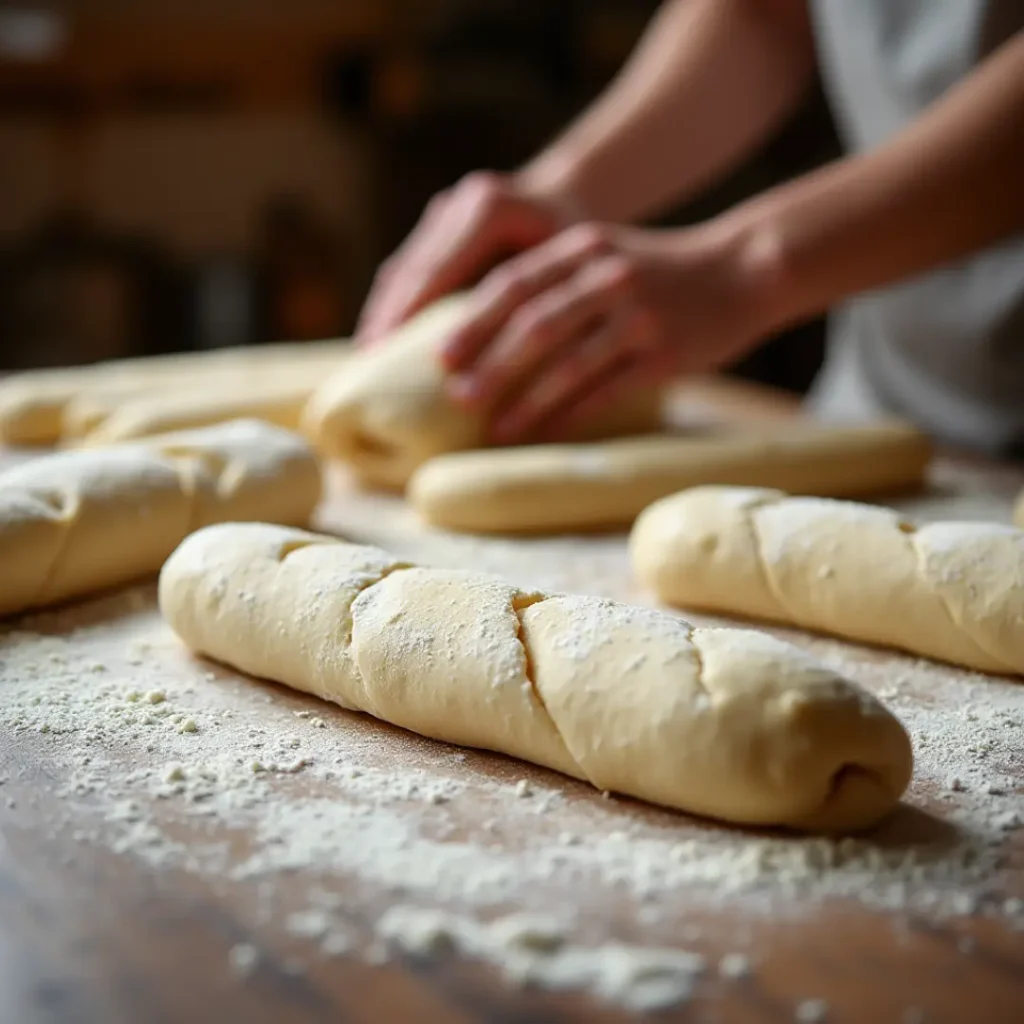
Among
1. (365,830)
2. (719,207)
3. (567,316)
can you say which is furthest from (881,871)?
(719,207)

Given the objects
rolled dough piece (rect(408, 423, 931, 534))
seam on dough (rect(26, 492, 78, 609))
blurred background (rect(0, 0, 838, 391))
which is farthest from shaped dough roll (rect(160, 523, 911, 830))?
blurred background (rect(0, 0, 838, 391))

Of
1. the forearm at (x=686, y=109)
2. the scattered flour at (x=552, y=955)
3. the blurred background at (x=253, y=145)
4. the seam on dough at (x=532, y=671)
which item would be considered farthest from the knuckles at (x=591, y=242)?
the blurred background at (x=253, y=145)

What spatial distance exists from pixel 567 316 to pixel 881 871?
4.00 feet

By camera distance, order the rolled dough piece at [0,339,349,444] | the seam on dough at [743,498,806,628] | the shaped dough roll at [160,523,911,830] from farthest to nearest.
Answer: the rolled dough piece at [0,339,349,444] → the seam on dough at [743,498,806,628] → the shaped dough roll at [160,523,911,830]

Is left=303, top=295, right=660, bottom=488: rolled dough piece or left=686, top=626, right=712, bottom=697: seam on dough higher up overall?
left=303, top=295, right=660, bottom=488: rolled dough piece

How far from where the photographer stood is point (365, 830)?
39.1 inches

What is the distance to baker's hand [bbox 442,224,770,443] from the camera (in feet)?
6.43

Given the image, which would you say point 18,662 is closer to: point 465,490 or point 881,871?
point 465,490

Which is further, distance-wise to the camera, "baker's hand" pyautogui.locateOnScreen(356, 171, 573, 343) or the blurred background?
the blurred background

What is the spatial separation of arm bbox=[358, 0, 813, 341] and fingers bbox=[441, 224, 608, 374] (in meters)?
0.37

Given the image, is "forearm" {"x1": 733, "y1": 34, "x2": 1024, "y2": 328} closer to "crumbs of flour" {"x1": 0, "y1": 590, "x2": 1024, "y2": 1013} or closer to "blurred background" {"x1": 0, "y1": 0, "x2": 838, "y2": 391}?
"crumbs of flour" {"x1": 0, "y1": 590, "x2": 1024, "y2": 1013}

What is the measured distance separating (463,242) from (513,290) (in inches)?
14.5

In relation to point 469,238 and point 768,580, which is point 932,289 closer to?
point 469,238

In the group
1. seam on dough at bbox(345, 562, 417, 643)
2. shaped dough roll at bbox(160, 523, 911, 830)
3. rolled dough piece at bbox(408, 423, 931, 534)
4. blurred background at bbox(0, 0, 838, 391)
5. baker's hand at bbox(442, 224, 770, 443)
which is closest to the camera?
shaped dough roll at bbox(160, 523, 911, 830)
